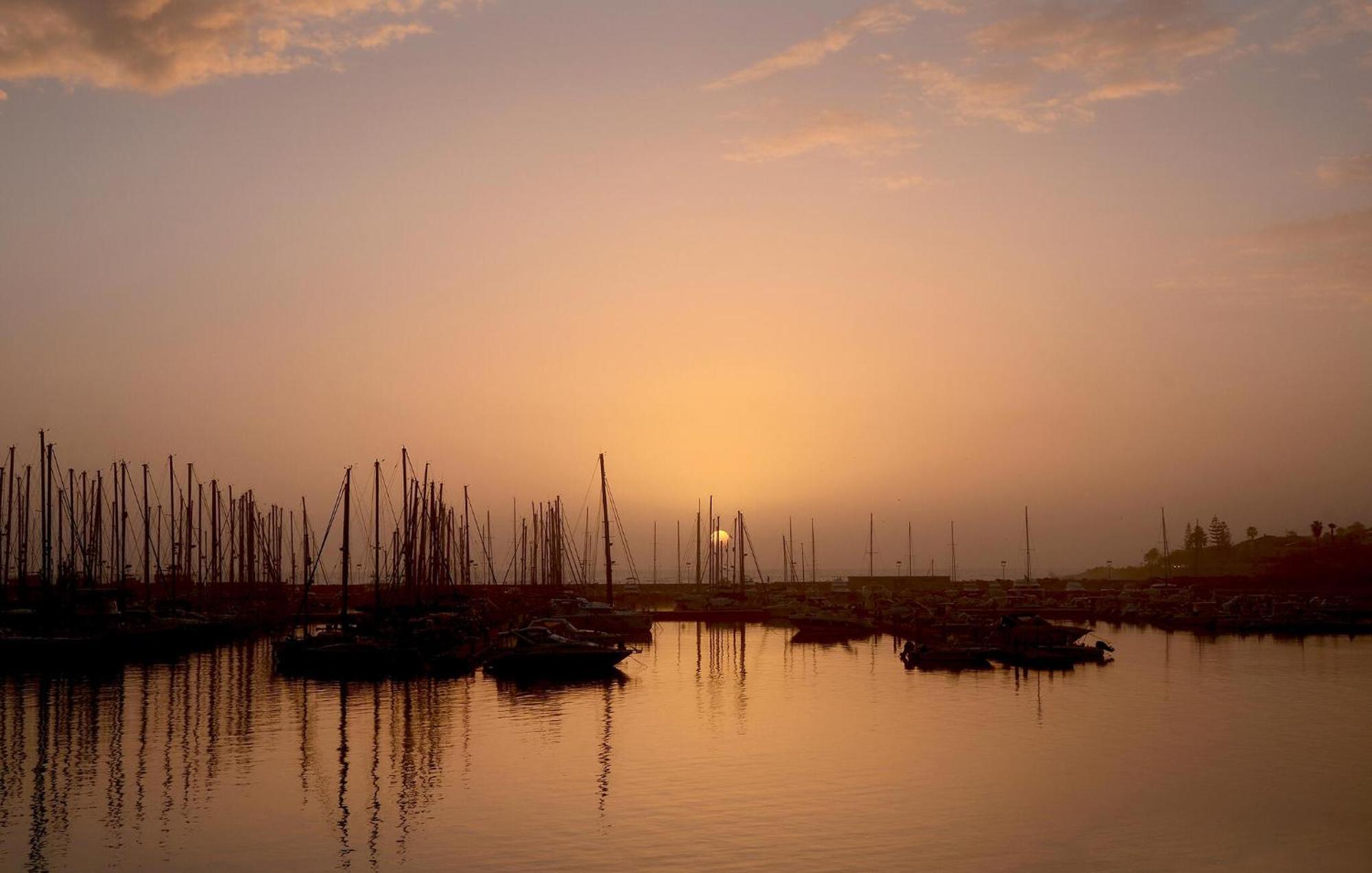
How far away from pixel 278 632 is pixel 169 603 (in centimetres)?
854

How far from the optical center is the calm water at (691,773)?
27016mm

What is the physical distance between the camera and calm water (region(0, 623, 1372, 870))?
27.0m

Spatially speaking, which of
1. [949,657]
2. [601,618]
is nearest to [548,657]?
[949,657]

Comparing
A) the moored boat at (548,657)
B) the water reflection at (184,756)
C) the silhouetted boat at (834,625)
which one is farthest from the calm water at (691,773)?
the silhouetted boat at (834,625)

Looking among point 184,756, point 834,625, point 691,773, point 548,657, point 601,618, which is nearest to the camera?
point 691,773

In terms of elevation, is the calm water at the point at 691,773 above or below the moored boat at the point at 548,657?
below

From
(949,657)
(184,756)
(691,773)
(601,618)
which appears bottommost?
Result: (949,657)

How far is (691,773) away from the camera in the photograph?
35875 millimetres

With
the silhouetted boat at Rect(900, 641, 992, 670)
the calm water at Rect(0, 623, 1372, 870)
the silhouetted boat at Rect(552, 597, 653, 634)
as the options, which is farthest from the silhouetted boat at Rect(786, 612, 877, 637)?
the calm water at Rect(0, 623, 1372, 870)

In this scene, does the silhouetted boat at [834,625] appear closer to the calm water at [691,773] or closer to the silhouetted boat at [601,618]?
the silhouetted boat at [601,618]

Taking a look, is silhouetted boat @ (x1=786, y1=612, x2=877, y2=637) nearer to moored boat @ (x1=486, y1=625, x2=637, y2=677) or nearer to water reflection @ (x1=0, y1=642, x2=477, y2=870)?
moored boat @ (x1=486, y1=625, x2=637, y2=677)

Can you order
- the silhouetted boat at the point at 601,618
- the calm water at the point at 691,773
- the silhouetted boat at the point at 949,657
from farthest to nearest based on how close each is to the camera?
1. the silhouetted boat at the point at 601,618
2. the silhouetted boat at the point at 949,657
3. the calm water at the point at 691,773

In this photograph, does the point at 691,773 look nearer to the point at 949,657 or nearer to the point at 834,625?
the point at 949,657

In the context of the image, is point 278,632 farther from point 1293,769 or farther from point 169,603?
point 1293,769
